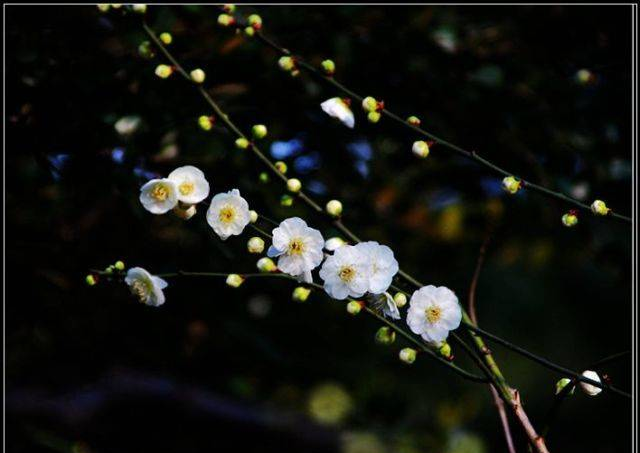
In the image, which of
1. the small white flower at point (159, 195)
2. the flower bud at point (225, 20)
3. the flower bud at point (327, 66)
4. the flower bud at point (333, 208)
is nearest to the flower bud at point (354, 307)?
the flower bud at point (333, 208)

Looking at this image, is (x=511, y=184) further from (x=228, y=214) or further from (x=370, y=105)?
(x=228, y=214)

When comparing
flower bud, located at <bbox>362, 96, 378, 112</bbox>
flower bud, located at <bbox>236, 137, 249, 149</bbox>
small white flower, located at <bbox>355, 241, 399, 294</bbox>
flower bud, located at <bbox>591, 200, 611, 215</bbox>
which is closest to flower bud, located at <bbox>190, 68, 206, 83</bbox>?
flower bud, located at <bbox>236, 137, 249, 149</bbox>

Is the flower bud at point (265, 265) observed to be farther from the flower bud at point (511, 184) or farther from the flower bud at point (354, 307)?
the flower bud at point (511, 184)

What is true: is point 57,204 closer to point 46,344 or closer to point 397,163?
point 46,344

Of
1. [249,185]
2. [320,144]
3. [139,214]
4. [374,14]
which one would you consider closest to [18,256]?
[139,214]

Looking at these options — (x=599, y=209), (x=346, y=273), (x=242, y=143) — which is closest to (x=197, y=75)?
(x=242, y=143)
